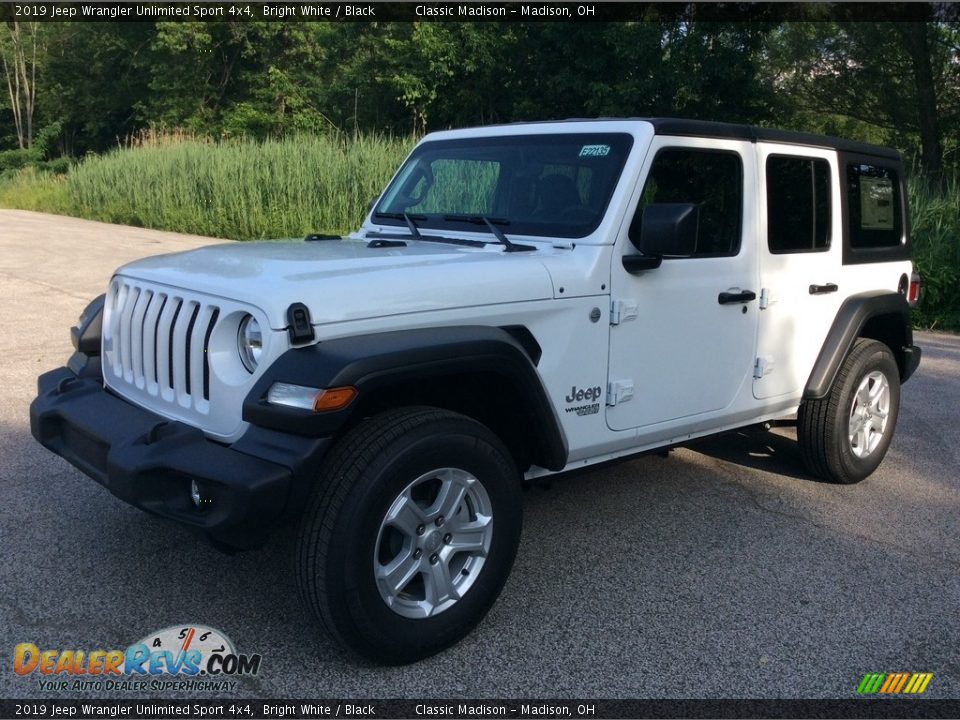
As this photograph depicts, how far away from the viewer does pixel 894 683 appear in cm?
316

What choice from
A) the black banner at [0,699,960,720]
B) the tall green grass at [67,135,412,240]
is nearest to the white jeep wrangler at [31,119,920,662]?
the black banner at [0,699,960,720]

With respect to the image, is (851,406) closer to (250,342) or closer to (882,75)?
(250,342)

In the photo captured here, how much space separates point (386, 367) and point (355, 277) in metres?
0.40

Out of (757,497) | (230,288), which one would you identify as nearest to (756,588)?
(757,497)

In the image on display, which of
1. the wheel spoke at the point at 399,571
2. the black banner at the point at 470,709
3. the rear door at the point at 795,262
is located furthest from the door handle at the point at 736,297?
the wheel spoke at the point at 399,571

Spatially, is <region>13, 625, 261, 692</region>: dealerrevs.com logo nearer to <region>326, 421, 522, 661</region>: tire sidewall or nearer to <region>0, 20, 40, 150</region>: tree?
<region>326, 421, 522, 661</region>: tire sidewall

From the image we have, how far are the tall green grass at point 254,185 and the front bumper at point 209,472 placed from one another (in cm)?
1443

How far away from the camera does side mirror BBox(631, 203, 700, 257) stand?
3547 millimetres

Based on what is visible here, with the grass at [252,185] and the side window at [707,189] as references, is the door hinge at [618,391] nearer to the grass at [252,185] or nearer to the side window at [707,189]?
the side window at [707,189]

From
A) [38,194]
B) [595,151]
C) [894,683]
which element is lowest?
[894,683]

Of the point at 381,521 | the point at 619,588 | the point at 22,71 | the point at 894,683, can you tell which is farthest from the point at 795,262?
the point at 22,71

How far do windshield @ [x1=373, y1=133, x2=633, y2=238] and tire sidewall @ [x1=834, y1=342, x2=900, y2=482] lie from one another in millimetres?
2005

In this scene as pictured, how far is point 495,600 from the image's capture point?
3412mm

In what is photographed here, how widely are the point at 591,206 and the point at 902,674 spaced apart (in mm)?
2153
